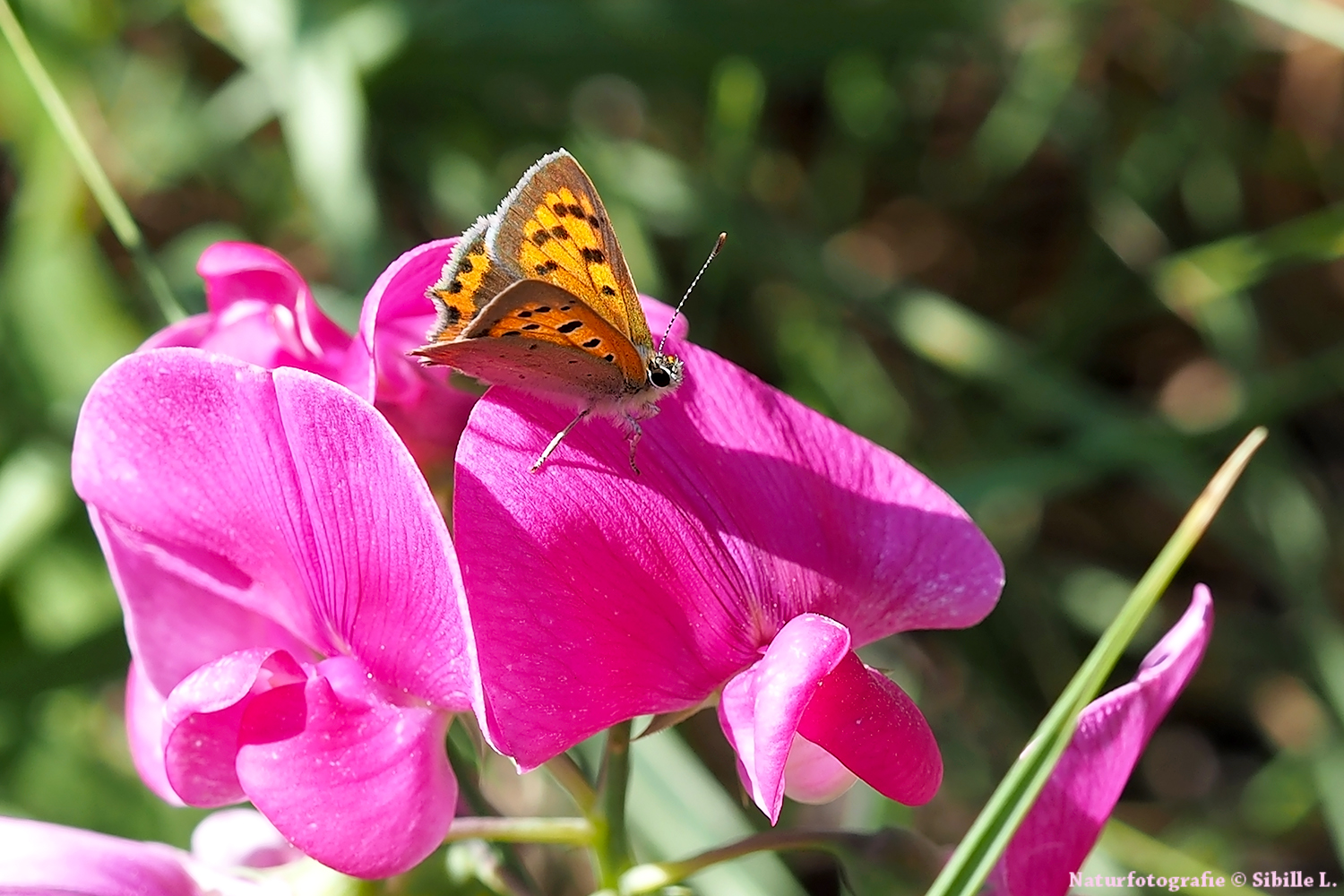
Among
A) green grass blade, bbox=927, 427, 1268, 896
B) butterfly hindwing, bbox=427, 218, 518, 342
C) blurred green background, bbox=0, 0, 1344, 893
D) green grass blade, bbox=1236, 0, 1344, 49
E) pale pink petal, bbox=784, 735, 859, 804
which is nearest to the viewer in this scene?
green grass blade, bbox=927, 427, 1268, 896

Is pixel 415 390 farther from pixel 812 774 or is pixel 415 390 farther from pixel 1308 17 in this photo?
pixel 1308 17

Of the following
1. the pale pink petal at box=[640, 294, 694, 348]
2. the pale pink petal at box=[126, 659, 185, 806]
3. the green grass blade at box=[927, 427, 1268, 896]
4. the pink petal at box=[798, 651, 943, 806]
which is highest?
the pale pink petal at box=[640, 294, 694, 348]

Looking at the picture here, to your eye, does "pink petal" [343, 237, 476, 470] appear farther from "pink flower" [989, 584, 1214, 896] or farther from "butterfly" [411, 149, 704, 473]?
"pink flower" [989, 584, 1214, 896]

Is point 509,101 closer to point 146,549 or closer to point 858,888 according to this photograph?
point 146,549

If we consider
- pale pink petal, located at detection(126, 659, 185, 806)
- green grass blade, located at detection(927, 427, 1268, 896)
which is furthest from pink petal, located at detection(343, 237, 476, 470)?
green grass blade, located at detection(927, 427, 1268, 896)

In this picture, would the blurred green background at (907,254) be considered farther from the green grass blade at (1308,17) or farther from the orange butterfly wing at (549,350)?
the orange butterfly wing at (549,350)

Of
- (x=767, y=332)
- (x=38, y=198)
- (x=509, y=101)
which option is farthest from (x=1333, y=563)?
(x=38, y=198)

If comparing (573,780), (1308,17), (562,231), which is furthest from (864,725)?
(1308,17)

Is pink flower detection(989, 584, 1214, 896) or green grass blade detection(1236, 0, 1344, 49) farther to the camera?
green grass blade detection(1236, 0, 1344, 49)

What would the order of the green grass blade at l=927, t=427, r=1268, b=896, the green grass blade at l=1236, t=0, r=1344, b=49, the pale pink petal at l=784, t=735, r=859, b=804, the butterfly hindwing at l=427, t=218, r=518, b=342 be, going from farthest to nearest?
the green grass blade at l=1236, t=0, r=1344, b=49 < the pale pink petal at l=784, t=735, r=859, b=804 < the butterfly hindwing at l=427, t=218, r=518, b=342 < the green grass blade at l=927, t=427, r=1268, b=896
